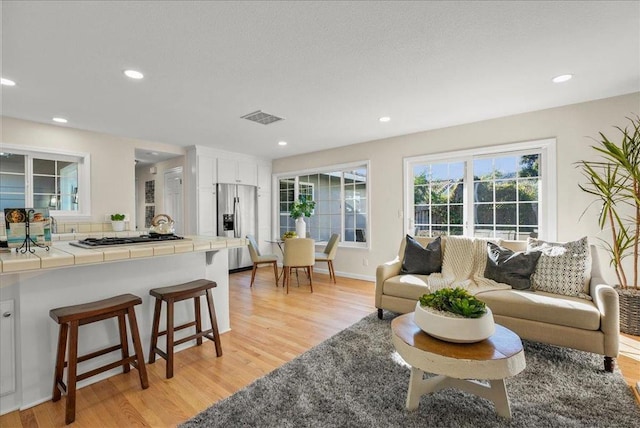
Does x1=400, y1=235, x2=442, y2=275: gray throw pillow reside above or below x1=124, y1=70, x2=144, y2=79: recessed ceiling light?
below

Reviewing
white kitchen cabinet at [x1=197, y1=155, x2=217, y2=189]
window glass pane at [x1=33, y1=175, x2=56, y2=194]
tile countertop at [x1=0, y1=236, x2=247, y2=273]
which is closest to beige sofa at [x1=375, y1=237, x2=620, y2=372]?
tile countertop at [x1=0, y1=236, x2=247, y2=273]

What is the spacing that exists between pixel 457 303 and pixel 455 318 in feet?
0.32

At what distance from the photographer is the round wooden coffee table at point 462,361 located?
4.90 ft

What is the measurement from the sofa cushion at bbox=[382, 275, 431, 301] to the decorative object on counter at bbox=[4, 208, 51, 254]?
2.86 metres

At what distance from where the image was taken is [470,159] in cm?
413

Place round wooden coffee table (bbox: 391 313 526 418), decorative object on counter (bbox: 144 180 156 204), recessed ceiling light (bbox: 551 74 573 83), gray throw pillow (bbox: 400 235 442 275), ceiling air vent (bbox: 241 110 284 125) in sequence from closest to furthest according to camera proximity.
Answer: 1. round wooden coffee table (bbox: 391 313 526 418)
2. recessed ceiling light (bbox: 551 74 573 83)
3. gray throw pillow (bbox: 400 235 442 275)
4. ceiling air vent (bbox: 241 110 284 125)
5. decorative object on counter (bbox: 144 180 156 204)

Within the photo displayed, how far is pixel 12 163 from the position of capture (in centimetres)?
388

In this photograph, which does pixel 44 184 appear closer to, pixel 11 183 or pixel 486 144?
pixel 11 183

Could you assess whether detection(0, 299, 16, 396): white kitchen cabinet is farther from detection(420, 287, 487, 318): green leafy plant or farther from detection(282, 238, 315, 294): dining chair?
detection(282, 238, 315, 294): dining chair

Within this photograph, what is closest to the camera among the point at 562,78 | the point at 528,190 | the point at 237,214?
the point at 562,78

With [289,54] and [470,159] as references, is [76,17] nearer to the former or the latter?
[289,54]

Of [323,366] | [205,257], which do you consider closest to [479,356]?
[323,366]

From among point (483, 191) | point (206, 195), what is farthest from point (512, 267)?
point (206, 195)

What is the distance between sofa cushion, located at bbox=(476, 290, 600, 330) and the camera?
7.20ft
